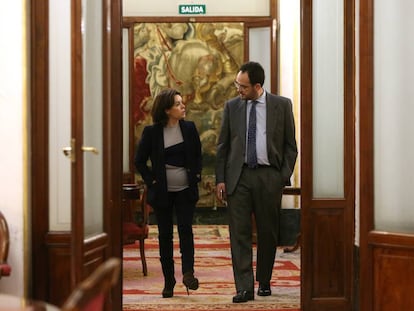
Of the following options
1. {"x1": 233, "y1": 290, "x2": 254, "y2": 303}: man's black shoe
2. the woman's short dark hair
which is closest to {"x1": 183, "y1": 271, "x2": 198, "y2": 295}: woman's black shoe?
{"x1": 233, "y1": 290, "x2": 254, "y2": 303}: man's black shoe

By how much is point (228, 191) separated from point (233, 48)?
6.11m

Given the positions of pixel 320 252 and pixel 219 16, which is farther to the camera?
pixel 219 16

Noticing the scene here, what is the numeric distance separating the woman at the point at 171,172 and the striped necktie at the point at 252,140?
17.0 inches

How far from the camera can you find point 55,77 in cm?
521

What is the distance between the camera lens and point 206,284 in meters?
7.65

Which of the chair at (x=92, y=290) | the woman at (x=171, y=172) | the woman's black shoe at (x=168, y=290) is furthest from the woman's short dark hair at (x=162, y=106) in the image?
the chair at (x=92, y=290)

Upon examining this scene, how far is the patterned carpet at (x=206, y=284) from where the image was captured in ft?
21.6

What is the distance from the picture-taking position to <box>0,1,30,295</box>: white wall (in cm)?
504

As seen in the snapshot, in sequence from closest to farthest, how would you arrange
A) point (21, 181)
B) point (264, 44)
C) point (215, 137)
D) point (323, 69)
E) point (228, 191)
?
point (21, 181) → point (323, 69) → point (228, 191) → point (264, 44) → point (215, 137)

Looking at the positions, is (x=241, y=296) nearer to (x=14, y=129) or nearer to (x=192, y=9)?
(x=14, y=129)

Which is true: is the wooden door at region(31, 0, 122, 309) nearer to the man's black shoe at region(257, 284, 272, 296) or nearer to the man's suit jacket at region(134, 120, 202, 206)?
the man's suit jacket at region(134, 120, 202, 206)

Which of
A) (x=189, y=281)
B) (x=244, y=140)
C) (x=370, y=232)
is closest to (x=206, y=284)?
(x=189, y=281)

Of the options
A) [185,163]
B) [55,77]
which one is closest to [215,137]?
[185,163]

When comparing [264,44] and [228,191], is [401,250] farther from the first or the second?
[264,44]
